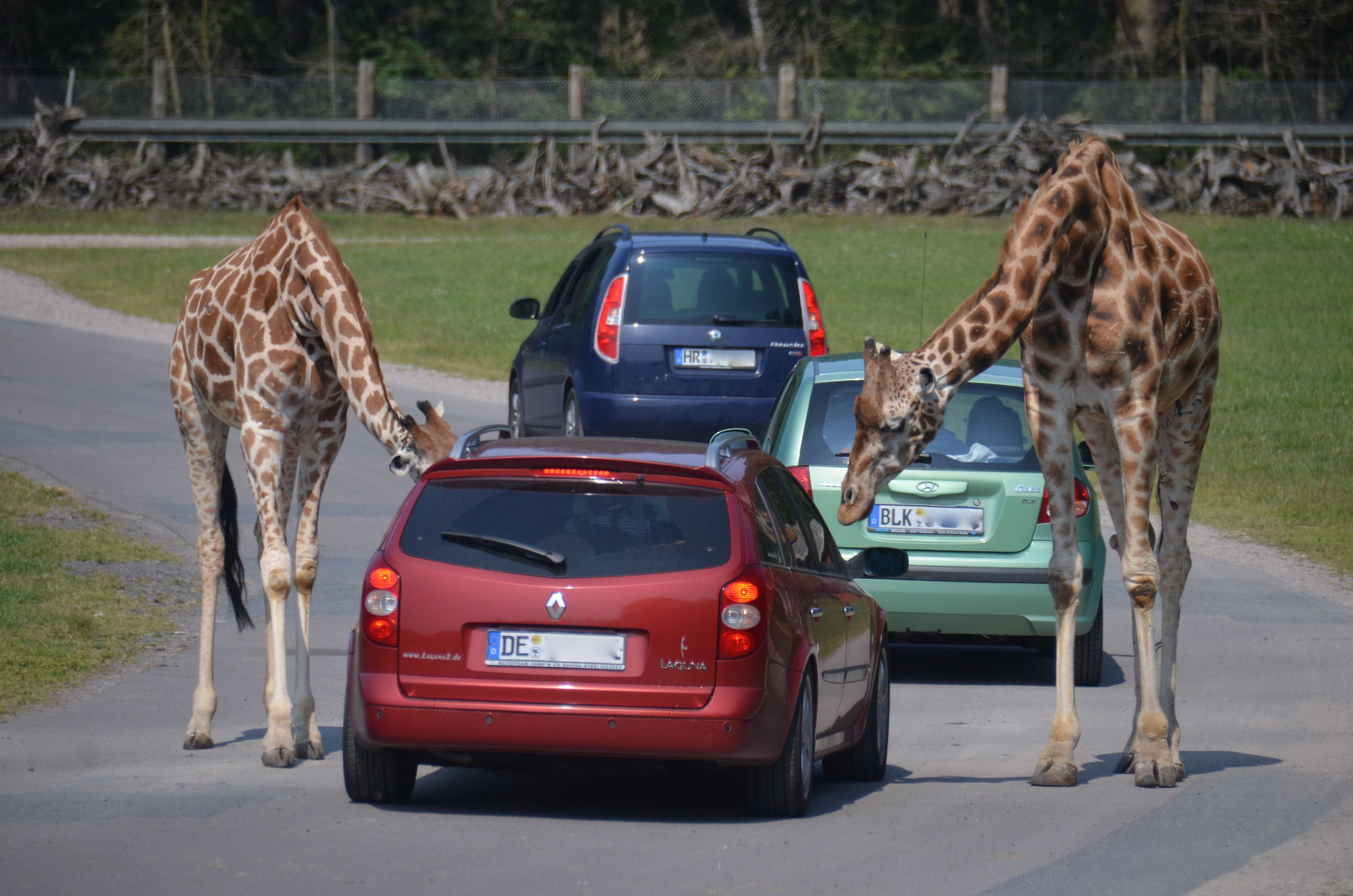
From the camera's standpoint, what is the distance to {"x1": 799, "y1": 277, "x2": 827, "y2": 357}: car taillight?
50.2 ft

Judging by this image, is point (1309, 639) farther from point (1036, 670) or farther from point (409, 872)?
point (409, 872)

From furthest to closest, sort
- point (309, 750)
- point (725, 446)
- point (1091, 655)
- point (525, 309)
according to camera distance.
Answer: point (525, 309) → point (1091, 655) → point (309, 750) → point (725, 446)

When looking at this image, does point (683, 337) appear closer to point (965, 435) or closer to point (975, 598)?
point (965, 435)

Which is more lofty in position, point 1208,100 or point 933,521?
point 1208,100

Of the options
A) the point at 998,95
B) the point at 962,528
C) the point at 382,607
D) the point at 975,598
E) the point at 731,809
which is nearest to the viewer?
the point at 382,607

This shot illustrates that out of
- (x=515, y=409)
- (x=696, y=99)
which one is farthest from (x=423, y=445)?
(x=696, y=99)

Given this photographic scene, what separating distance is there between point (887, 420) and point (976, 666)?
3808mm

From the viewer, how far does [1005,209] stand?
40969 mm

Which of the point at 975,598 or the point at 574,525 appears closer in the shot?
the point at 574,525

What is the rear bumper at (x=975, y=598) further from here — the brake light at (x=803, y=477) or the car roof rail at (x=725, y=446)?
the car roof rail at (x=725, y=446)

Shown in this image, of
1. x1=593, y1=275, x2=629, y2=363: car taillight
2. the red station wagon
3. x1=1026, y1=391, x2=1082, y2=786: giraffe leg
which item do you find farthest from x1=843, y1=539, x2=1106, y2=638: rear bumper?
x1=593, y1=275, x2=629, y2=363: car taillight

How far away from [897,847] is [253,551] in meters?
8.33

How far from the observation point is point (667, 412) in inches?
583

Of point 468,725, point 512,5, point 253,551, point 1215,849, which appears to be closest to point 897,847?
point 1215,849
